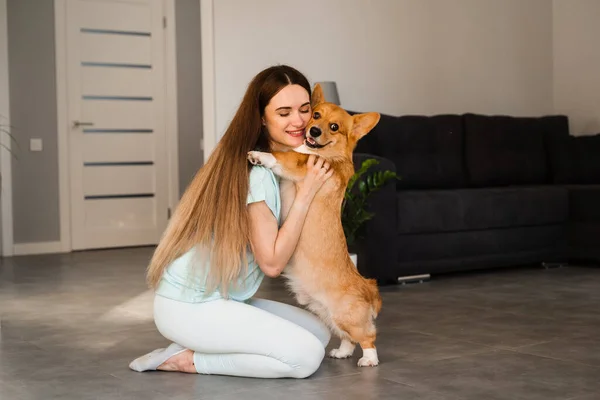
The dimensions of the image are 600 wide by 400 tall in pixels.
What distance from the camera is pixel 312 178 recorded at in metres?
2.48

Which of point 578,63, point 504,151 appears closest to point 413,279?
point 504,151

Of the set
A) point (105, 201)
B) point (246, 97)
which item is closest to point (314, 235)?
point (246, 97)

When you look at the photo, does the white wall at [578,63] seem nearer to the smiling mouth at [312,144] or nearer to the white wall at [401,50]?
the white wall at [401,50]

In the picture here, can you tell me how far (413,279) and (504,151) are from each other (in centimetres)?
163

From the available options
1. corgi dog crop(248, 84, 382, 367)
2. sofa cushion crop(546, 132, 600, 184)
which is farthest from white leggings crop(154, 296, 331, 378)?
sofa cushion crop(546, 132, 600, 184)

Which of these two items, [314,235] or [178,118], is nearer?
[314,235]

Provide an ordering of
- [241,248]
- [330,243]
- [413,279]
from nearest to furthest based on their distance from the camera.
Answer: [241,248] → [330,243] → [413,279]

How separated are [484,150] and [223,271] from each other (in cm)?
374

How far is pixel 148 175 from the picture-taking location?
287 inches

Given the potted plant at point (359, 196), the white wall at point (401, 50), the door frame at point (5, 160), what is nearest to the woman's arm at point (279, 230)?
the potted plant at point (359, 196)

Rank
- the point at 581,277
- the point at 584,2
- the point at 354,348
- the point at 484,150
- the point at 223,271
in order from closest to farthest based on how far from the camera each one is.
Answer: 1. the point at 223,271
2. the point at 354,348
3. the point at 581,277
4. the point at 484,150
5. the point at 584,2

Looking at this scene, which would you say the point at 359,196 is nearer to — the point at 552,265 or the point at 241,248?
the point at 552,265

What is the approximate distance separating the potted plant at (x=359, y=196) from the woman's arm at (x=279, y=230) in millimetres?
1859

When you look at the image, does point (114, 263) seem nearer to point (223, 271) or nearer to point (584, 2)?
point (223, 271)
